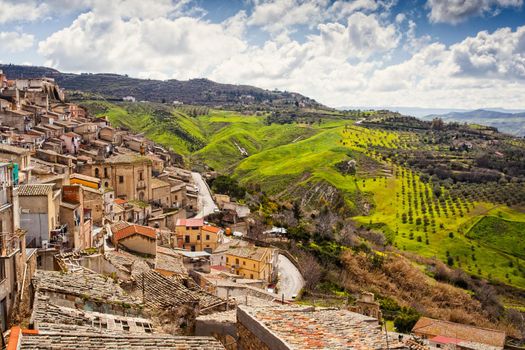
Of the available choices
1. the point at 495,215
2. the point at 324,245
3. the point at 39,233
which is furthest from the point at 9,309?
the point at 495,215

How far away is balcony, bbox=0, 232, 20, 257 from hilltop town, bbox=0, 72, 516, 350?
43 millimetres

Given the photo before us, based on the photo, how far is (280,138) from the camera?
422ft

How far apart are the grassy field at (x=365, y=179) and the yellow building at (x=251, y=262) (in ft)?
99.8

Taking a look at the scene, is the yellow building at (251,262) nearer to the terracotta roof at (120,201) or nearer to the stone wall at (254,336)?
the terracotta roof at (120,201)

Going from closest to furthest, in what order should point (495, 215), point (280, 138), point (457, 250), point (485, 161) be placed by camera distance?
point (457, 250) < point (495, 215) < point (485, 161) < point (280, 138)

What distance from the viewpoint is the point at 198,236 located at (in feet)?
129

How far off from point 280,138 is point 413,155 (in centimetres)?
3490

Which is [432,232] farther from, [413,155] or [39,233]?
[39,233]

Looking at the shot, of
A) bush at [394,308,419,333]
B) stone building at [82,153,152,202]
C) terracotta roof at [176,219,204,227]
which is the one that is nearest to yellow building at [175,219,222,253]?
terracotta roof at [176,219,204,227]

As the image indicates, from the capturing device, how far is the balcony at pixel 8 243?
1166cm

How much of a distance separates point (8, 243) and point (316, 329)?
23.2 feet

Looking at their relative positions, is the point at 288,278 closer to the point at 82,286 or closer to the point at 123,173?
the point at 123,173

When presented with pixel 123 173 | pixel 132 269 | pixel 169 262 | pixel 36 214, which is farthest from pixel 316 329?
pixel 123 173

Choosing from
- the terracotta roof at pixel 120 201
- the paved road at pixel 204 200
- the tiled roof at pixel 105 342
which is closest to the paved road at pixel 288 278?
the paved road at pixel 204 200
